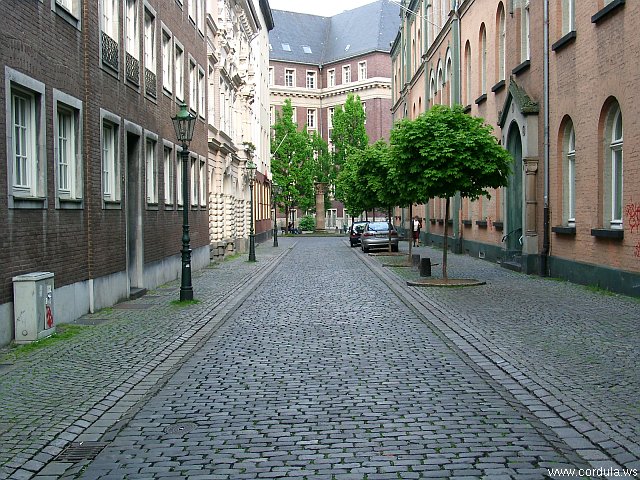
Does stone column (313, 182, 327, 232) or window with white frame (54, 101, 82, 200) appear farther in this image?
stone column (313, 182, 327, 232)

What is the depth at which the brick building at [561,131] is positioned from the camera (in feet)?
52.6

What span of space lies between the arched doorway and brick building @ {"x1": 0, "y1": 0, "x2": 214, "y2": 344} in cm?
1011

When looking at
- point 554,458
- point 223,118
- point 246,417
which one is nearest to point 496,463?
point 554,458

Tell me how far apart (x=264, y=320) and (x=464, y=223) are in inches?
831

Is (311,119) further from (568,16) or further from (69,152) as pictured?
(69,152)

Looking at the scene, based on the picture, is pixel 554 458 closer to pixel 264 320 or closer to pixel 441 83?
pixel 264 320

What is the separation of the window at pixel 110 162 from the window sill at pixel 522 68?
12.0 metres

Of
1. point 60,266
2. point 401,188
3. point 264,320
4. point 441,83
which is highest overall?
point 441,83

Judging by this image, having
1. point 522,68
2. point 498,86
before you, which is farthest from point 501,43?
point 522,68

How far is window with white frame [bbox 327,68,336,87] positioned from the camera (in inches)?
3770

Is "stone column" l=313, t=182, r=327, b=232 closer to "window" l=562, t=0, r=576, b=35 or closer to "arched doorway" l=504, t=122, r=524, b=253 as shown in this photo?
"arched doorway" l=504, t=122, r=524, b=253

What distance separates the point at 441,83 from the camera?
40969mm

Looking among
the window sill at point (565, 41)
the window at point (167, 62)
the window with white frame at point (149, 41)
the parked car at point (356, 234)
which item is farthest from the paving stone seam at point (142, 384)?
the parked car at point (356, 234)

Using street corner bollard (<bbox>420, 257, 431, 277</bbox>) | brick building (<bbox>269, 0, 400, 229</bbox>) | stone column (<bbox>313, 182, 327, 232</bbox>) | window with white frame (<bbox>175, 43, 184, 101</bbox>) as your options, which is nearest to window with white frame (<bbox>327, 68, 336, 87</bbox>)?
brick building (<bbox>269, 0, 400, 229</bbox>)
